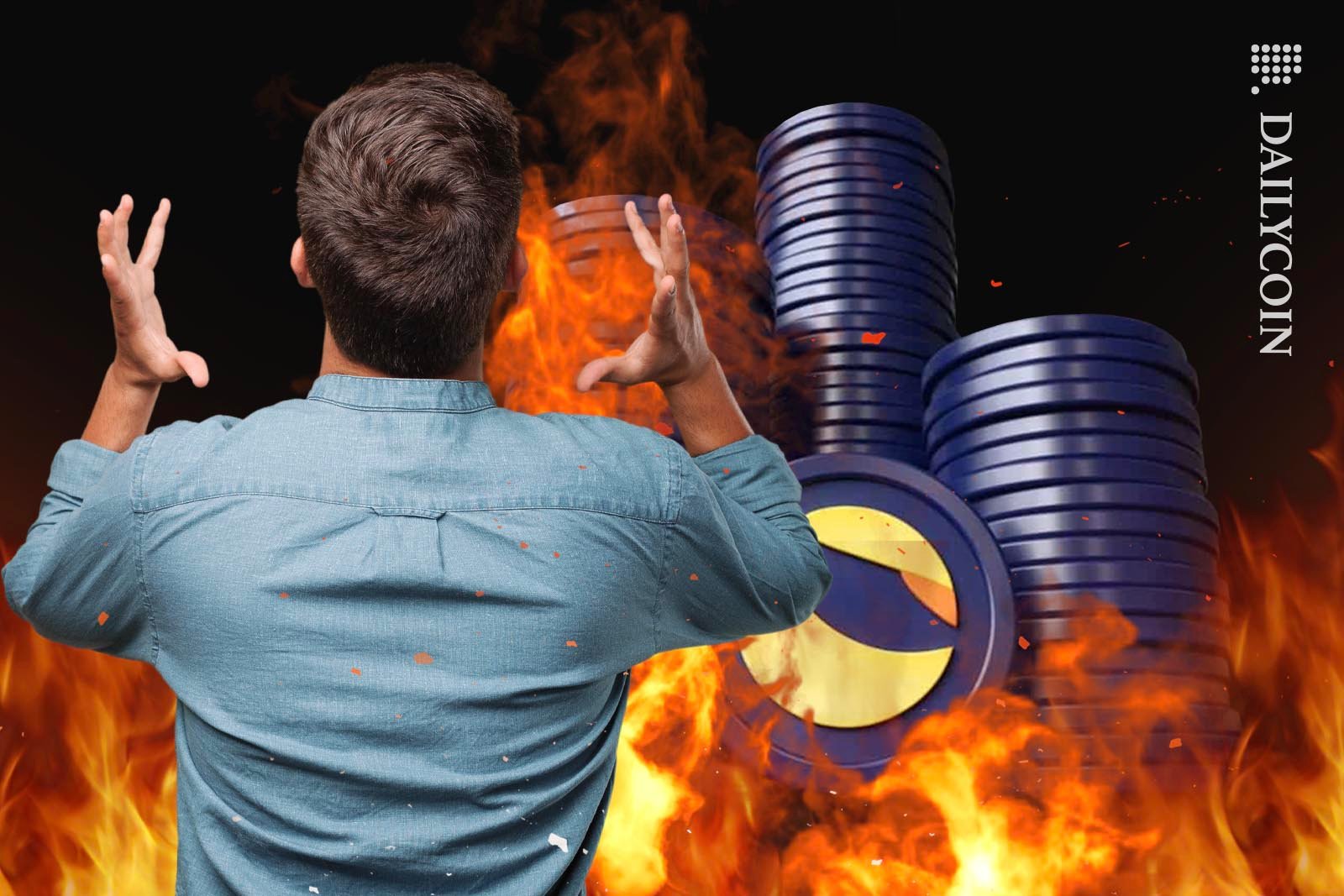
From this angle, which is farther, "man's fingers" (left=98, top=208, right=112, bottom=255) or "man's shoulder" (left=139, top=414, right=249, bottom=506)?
"man's fingers" (left=98, top=208, right=112, bottom=255)

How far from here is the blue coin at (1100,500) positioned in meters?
2.92

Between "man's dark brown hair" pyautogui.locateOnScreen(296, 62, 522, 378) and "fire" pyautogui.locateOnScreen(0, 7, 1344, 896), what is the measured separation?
178cm

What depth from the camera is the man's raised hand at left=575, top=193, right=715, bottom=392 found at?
141 centimetres

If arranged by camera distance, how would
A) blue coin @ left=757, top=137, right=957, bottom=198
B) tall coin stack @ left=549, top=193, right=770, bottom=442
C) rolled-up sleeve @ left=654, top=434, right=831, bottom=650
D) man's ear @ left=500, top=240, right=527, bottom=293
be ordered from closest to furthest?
rolled-up sleeve @ left=654, top=434, right=831, bottom=650 < man's ear @ left=500, top=240, right=527, bottom=293 < tall coin stack @ left=549, top=193, right=770, bottom=442 < blue coin @ left=757, top=137, right=957, bottom=198

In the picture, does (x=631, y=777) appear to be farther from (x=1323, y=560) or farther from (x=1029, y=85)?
(x=1029, y=85)

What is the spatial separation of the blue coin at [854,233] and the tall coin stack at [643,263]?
0.36m

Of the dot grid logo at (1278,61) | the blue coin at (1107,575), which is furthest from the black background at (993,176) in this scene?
the blue coin at (1107,575)

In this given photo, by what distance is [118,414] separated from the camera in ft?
4.56

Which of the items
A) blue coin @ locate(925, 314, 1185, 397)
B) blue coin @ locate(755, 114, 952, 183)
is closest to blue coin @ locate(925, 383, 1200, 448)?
blue coin @ locate(925, 314, 1185, 397)


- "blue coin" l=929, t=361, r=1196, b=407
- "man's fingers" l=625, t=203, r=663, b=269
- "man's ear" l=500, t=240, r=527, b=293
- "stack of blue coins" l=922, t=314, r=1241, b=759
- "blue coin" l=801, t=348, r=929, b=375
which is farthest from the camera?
"blue coin" l=801, t=348, r=929, b=375

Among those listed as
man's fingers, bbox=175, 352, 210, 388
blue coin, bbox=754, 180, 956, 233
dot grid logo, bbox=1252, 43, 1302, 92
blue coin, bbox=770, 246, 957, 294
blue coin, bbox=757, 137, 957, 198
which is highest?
man's fingers, bbox=175, 352, 210, 388

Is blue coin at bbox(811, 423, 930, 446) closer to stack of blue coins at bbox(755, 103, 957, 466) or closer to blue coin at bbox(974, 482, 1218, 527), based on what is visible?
stack of blue coins at bbox(755, 103, 957, 466)

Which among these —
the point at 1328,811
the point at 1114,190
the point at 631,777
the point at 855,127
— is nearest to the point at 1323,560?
the point at 1328,811

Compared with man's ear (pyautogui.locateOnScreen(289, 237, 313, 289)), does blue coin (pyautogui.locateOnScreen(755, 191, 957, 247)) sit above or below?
below
